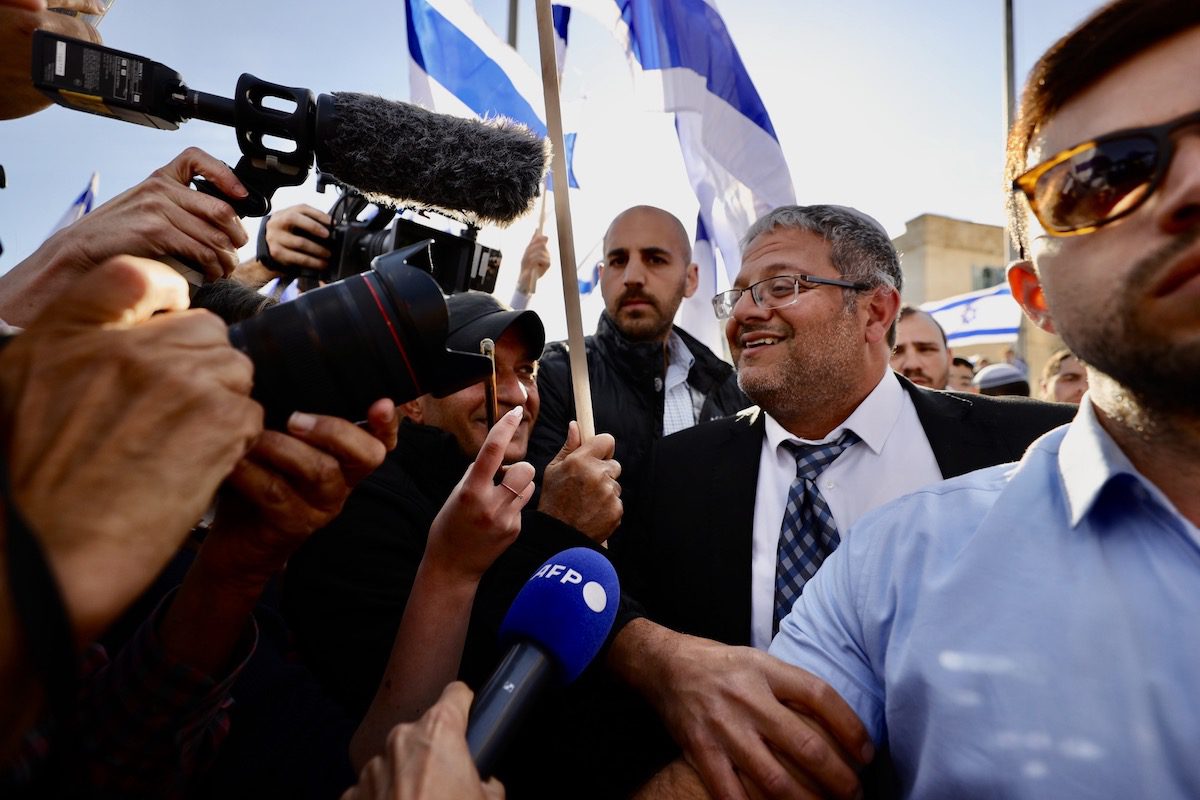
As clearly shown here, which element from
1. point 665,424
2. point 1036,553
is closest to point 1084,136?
point 1036,553

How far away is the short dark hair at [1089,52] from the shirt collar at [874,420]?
97 centimetres

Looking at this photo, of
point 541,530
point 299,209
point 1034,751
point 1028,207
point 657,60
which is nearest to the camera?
point 1034,751

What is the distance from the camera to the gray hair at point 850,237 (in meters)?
2.62

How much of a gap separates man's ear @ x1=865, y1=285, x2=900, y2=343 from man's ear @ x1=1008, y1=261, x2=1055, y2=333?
100cm

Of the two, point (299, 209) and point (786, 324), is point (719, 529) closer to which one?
point (786, 324)

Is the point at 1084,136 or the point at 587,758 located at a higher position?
the point at 1084,136

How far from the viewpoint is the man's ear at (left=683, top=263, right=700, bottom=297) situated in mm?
3956

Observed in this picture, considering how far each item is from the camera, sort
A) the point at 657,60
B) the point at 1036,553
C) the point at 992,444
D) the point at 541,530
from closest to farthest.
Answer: the point at 1036,553 < the point at 541,530 < the point at 992,444 < the point at 657,60

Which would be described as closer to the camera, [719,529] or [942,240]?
[719,529]

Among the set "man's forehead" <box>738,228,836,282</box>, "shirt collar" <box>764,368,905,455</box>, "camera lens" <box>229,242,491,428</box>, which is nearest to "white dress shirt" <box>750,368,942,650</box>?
"shirt collar" <box>764,368,905,455</box>

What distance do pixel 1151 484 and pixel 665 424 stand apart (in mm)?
2534

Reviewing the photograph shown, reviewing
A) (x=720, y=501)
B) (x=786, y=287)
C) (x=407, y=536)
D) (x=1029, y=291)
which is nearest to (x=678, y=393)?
(x=786, y=287)

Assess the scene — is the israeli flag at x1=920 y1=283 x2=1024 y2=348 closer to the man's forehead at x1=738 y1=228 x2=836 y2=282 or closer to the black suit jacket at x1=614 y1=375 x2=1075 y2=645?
the man's forehead at x1=738 y1=228 x2=836 y2=282

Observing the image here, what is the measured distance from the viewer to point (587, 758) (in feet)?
5.89
